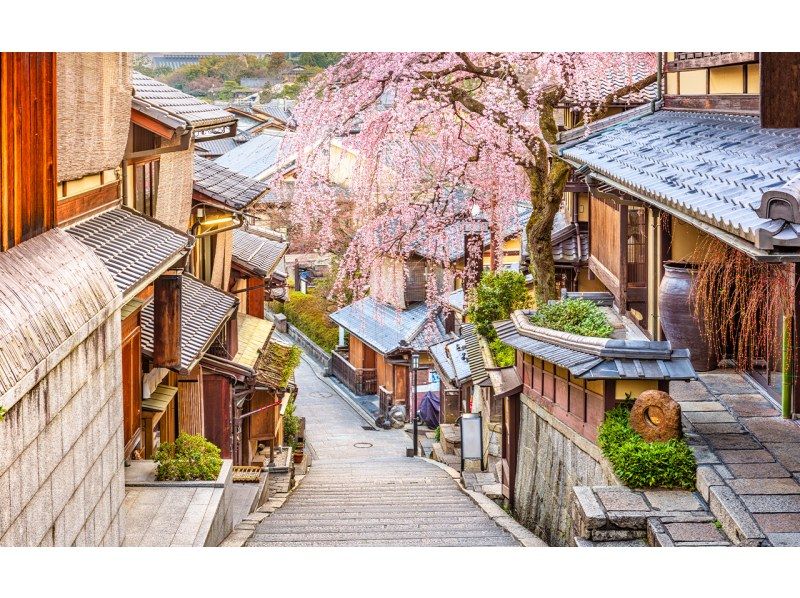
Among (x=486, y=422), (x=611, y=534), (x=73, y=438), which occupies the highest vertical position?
(x=73, y=438)

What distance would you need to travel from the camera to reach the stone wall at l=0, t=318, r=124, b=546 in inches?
181

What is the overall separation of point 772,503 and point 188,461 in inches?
219

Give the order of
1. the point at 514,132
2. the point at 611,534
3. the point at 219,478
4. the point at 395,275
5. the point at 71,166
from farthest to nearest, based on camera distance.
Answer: the point at 395,275
the point at 514,132
the point at 219,478
the point at 71,166
the point at 611,534

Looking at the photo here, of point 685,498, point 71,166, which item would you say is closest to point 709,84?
point 685,498

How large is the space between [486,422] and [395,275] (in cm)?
844

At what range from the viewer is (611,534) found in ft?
21.7

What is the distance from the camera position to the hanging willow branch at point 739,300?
7.69 m

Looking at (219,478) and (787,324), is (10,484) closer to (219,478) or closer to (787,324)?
(219,478)

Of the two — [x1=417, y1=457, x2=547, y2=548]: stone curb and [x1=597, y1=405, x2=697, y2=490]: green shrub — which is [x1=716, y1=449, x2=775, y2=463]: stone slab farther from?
[x1=417, y1=457, x2=547, y2=548]: stone curb

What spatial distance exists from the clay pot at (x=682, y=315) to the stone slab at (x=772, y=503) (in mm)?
2968

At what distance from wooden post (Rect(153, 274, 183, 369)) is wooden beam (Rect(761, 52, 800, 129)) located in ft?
20.2

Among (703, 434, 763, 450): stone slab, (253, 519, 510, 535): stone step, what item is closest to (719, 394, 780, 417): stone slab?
(703, 434, 763, 450): stone slab

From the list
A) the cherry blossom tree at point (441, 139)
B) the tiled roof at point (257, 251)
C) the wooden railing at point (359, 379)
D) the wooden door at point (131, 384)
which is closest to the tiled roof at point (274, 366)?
Answer: the tiled roof at point (257, 251)

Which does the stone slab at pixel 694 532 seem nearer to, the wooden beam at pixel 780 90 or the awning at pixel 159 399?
the wooden beam at pixel 780 90
